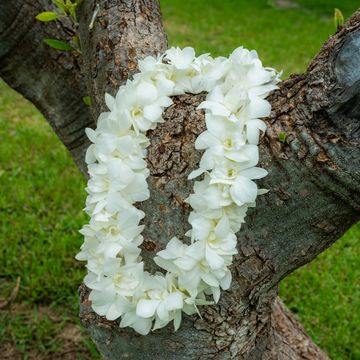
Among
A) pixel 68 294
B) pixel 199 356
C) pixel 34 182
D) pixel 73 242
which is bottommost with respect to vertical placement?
pixel 199 356

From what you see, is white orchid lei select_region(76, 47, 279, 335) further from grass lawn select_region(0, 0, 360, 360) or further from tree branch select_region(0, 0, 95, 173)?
grass lawn select_region(0, 0, 360, 360)

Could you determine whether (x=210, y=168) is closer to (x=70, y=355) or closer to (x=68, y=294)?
(x=70, y=355)

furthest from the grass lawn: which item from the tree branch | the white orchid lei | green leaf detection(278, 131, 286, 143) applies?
green leaf detection(278, 131, 286, 143)

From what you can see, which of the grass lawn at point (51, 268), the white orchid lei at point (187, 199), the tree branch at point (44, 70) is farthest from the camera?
the grass lawn at point (51, 268)

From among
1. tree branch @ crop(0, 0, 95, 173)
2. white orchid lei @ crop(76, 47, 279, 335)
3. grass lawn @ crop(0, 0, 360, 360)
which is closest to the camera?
white orchid lei @ crop(76, 47, 279, 335)

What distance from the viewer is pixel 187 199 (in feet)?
Answer: 4.75

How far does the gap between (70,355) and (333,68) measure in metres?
2.17

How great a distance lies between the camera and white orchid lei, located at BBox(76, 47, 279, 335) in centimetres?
136

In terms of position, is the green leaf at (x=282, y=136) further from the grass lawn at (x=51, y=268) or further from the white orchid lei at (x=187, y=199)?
the grass lawn at (x=51, y=268)

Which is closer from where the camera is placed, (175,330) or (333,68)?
(333,68)

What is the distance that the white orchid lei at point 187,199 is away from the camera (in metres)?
1.36

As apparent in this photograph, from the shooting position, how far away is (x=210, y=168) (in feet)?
4.43

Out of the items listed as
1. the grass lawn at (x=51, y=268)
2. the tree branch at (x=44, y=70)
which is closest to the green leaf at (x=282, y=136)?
the tree branch at (x=44, y=70)

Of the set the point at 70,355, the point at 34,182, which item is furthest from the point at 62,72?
the point at 34,182
